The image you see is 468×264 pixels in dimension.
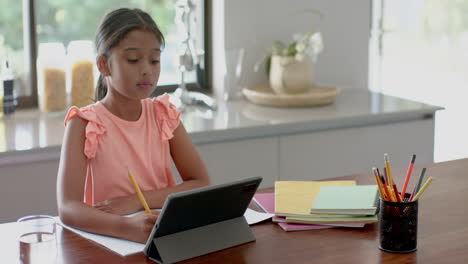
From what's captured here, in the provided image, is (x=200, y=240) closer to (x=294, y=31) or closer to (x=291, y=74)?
(x=291, y=74)

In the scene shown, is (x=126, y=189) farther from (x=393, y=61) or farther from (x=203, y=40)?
(x=393, y=61)

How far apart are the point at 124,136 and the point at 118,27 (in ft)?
0.95

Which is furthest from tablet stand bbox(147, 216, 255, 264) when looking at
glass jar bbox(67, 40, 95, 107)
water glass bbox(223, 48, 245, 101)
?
water glass bbox(223, 48, 245, 101)

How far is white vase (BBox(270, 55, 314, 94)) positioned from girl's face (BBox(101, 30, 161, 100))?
1229 millimetres

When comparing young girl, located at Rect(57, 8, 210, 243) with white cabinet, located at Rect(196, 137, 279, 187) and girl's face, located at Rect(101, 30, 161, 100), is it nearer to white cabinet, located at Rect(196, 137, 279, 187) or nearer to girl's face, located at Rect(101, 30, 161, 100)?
girl's face, located at Rect(101, 30, 161, 100)

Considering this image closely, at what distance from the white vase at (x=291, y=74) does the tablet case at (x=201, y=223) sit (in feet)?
5.02

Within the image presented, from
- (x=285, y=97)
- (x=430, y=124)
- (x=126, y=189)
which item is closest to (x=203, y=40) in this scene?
(x=285, y=97)

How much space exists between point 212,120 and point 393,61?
1.48 m

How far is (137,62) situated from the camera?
1.82m

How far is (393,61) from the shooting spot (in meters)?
3.84

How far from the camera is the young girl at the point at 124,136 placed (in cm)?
177

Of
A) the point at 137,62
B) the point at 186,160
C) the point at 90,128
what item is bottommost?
the point at 186,160

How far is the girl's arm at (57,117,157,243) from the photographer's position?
1.50 metres

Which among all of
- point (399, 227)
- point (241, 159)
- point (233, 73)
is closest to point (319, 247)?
point (399, 227)
